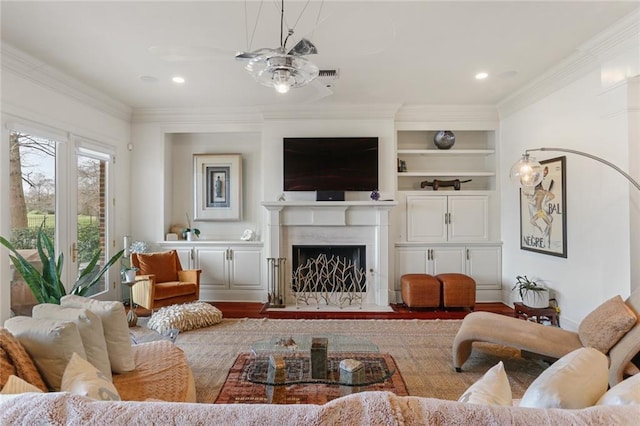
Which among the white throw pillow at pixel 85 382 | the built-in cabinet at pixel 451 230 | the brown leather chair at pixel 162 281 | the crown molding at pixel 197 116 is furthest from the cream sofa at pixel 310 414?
the crown molding at pixel 197 116

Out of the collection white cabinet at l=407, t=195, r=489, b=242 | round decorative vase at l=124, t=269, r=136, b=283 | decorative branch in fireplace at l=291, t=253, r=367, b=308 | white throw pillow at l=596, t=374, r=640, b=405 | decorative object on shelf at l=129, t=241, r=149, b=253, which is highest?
white cabinet at l=407, t=195, r=489, b=242

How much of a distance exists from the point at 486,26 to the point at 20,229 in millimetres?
4618

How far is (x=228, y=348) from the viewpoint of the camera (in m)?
3.21

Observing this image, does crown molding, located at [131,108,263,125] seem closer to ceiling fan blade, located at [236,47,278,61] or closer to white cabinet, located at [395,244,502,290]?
white cabinet, located at [395,244,502,290]

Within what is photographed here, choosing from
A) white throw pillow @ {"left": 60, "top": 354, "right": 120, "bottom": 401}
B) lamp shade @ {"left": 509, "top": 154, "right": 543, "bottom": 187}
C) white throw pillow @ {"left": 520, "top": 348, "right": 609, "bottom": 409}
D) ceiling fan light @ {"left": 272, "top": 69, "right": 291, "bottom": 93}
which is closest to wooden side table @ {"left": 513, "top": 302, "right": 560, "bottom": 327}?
lamp shade @ {"left": 509, "top": 154, "right": 543, "bottom": 187}

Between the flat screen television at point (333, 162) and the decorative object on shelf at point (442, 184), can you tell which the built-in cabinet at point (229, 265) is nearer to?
the flat screen television at point (333, 162)

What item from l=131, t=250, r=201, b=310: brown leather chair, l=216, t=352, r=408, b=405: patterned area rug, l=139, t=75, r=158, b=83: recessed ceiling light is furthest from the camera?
l=131, t=250, r=201, b=310: brown leather chair

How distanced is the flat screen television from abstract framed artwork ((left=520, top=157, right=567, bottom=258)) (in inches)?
74.8

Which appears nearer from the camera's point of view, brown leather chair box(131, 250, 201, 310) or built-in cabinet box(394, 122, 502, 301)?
brown leather chair box(131, 250, 201, 310)

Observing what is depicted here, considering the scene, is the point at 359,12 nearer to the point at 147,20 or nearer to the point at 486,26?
the point at 486,26

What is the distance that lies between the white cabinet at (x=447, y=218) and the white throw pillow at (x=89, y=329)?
3.96m

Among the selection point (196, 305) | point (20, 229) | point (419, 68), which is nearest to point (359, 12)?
point (419, 68)

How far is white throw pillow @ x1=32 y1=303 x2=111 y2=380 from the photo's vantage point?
1.64 m

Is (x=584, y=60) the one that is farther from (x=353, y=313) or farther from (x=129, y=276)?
(x=129, y=276)
